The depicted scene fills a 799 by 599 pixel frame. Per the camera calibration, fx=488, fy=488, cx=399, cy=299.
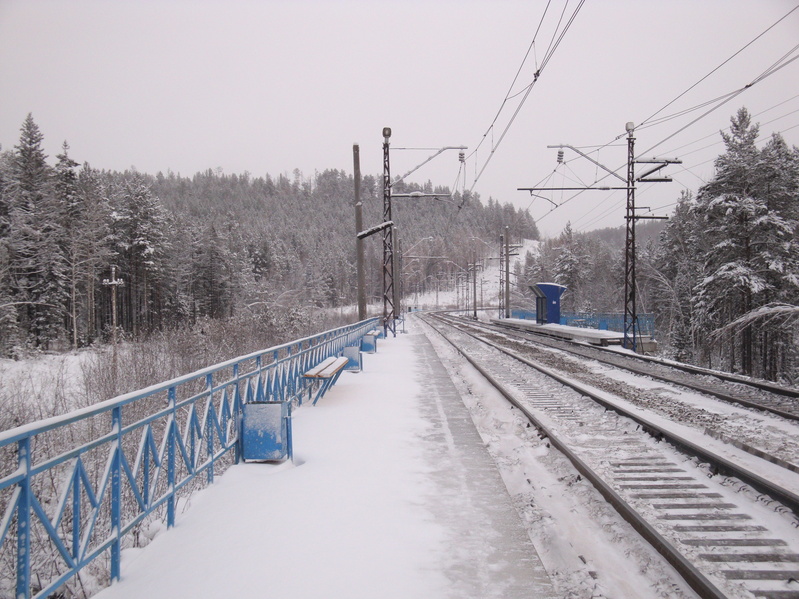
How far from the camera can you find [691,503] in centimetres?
505

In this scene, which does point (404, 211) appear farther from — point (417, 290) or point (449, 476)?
point (449, 476)

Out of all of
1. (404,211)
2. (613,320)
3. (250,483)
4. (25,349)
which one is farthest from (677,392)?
(404,211)

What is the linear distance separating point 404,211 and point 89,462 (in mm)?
175697

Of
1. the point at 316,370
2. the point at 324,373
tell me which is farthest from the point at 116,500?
the point at 316,370

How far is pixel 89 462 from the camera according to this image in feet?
26.7

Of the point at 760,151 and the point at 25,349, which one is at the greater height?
the point at 760,151

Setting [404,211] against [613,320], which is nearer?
[613,320]

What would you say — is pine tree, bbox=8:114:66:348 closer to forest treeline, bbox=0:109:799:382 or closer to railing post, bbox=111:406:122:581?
forest treeline, bbox=0:109:799:382

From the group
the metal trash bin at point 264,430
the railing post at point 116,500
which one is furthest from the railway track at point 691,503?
the railing post at point 116,500

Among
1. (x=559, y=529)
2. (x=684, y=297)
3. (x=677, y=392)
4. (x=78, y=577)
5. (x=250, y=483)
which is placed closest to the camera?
(x=78, y=577)

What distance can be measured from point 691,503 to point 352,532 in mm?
3528

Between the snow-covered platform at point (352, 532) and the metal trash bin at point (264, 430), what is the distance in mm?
154

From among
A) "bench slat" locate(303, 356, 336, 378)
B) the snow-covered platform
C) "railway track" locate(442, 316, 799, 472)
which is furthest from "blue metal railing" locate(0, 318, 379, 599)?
"railway track" locate(442, 316, 799, 472)

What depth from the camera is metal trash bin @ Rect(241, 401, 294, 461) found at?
5922mm
